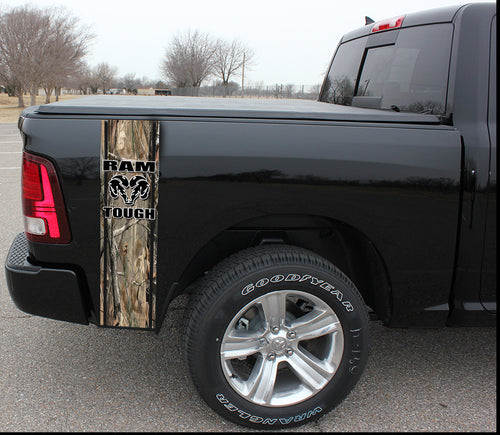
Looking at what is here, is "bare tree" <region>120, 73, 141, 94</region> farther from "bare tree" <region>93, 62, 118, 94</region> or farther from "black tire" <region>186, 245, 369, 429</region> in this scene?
"black tire" <region>186, 245, 369, 429</region>

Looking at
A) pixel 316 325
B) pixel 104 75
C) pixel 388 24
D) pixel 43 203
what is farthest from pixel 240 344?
pixel 104 75

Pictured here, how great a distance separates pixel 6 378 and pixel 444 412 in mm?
2365

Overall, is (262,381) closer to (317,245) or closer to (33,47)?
(317,245)

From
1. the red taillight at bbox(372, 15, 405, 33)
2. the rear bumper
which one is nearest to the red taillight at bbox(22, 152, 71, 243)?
the rear bumper

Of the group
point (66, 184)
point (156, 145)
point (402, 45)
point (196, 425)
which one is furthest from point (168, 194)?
point (402, 45)

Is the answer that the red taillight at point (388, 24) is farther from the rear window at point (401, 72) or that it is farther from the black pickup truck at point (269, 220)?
the black pickup truck at point (269, 220)

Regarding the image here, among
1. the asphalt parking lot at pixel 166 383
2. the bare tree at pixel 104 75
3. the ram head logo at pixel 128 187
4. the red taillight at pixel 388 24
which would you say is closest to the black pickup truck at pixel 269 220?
the ram head logo at pixel 128 187

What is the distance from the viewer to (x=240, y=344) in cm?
239

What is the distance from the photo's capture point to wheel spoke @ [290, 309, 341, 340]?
2414 millimetres

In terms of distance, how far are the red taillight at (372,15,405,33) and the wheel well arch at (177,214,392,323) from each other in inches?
57.0

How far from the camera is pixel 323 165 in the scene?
2.27 meters

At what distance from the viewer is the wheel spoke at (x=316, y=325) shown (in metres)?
2.41

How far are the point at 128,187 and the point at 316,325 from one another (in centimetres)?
108

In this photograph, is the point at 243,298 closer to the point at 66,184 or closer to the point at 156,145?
the point at 156,145
